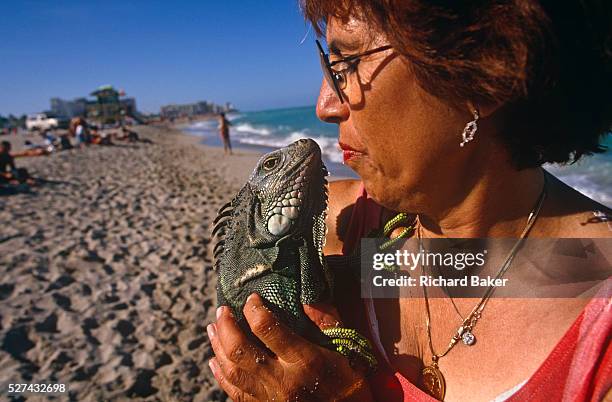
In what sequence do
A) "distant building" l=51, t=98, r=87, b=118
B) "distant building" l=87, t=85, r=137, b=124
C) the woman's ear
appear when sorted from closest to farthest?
the woman's ear
"distant building" l=87, t=85, r=137, b=124
"distant building" l=51, t=98, r=87, b=118

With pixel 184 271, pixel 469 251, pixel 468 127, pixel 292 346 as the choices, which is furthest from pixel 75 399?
pixel 468 127

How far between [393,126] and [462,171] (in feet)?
0.97

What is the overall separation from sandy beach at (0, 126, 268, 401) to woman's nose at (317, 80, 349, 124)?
9.15 ft

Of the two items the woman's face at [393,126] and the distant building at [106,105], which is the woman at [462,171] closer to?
the woman's face at [393,126]

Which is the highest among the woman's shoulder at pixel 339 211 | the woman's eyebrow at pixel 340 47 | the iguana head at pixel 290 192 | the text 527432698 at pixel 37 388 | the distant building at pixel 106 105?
the distant building at pixel 106 105

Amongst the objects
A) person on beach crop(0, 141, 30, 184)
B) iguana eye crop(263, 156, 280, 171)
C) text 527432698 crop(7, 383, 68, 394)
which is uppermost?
iguana eye crop(263, 156, 280, 171)

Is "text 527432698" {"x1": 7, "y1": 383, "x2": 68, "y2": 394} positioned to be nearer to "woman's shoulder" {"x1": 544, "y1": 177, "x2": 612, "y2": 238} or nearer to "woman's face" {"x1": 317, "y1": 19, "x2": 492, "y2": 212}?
"woman's face" {"x1": 317, "y1": 19, "x2": 492, "y2": 212}

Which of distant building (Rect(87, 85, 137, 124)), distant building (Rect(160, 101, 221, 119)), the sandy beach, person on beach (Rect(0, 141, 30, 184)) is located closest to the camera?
the sandy beach

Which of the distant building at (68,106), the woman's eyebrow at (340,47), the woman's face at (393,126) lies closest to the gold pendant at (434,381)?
the woman's face at (393,126)

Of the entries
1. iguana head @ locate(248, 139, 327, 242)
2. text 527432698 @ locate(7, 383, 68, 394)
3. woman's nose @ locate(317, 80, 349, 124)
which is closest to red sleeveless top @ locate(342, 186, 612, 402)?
iguana head @ locate(248, 139, 327, 242)

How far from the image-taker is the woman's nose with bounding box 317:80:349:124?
53.4 inches

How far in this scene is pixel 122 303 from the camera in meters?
4.51

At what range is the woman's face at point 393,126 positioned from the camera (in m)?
1.18

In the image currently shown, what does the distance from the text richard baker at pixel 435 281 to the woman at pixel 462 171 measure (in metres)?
Answer: 0.06
